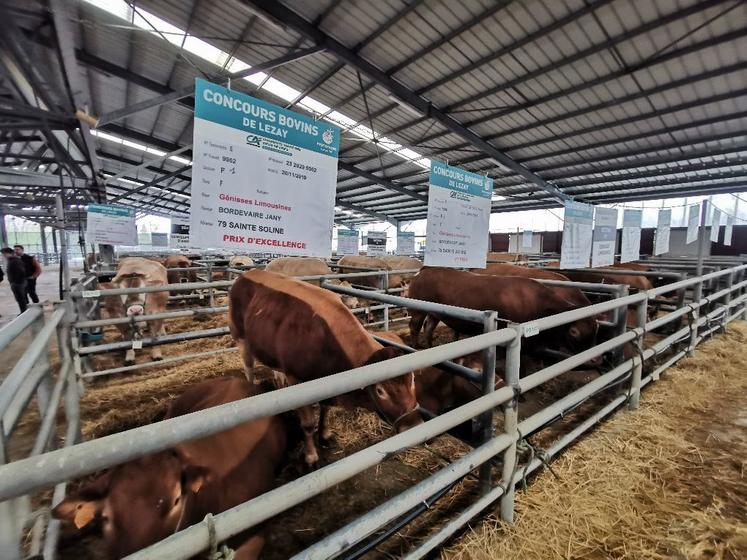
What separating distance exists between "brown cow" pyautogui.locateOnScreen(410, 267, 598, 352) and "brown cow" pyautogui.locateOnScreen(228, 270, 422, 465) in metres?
1.76

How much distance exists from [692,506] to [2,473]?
10.3 feet

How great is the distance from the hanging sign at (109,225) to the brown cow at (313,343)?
245 inches

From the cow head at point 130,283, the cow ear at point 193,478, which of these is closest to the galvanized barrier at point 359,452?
the cow ear at point 193,478

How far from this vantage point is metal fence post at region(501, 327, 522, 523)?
68.0 inches

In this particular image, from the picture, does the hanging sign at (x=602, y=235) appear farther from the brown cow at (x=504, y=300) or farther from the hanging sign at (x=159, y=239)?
the hanging sign at (x=159, y=239)

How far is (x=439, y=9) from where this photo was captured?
5934 millimetres

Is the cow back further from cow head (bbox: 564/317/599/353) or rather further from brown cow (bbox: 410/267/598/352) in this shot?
cow head (bbox: 564/317/599/353)

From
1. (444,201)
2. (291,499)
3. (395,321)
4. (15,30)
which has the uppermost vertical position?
(15,30)

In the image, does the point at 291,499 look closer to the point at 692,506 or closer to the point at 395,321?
the point at 692,506

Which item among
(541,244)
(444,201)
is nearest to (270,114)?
(444,201)

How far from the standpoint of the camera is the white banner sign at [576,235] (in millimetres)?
4391

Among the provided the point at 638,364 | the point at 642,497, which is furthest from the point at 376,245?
the point at 642,497

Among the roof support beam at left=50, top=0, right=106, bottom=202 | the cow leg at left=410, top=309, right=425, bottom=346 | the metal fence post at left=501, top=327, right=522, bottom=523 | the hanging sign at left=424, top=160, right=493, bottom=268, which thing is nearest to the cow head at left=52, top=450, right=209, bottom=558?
the metal fence post at left=501, top=327, right=522, bottom=523

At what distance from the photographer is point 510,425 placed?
69.9 inches
